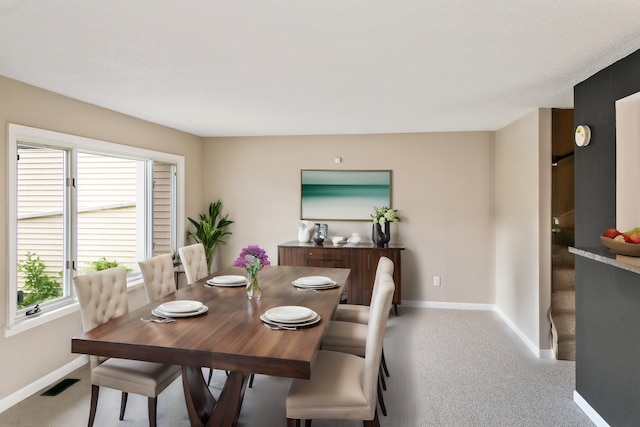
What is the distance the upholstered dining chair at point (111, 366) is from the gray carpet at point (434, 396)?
376 mm

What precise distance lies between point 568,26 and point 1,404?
168 inches

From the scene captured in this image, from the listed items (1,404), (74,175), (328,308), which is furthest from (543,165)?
(1,404)

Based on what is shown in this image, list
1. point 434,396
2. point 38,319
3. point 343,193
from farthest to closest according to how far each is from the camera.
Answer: point 343,193 → point 38,319 → point 434,396

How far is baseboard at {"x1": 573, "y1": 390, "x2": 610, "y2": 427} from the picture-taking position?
2.61 metres

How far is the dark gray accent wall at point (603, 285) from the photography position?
234 centimetres

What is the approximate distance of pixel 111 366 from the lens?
236 centimetres

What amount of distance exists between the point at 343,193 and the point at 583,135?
10.4ft

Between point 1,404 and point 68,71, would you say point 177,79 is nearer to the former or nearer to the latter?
point 68,71

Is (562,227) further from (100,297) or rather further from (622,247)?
(100,297)

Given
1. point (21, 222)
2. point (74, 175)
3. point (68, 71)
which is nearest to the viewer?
point (68, 71)

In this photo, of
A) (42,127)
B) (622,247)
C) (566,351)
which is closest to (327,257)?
(566,351)

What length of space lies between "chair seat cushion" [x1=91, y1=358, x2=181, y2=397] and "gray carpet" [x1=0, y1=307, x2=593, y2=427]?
47 centimetres

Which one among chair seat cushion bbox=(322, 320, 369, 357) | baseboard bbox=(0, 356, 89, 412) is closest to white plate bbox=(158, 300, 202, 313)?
chair seat cushion bbox=(322, 320, 369, 357)

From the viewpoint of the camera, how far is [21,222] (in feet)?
10.3
